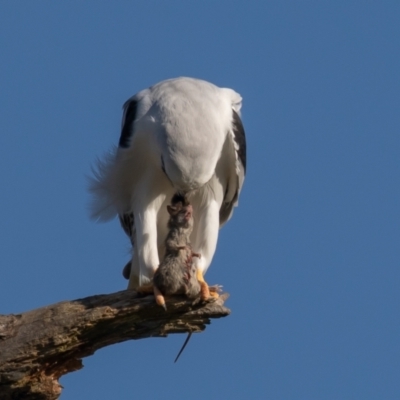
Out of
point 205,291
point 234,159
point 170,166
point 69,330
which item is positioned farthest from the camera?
point 234,159

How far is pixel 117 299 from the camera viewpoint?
29.1 ft

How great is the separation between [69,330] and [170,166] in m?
1.94

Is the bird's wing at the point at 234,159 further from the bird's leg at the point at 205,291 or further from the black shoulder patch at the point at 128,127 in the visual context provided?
the bird's leg at the point at 205,291

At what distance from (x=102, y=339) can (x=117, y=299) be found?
0.38m

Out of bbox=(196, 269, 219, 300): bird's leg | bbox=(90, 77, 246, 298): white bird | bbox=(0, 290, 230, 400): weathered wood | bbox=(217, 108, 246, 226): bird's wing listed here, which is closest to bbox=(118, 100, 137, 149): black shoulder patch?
bbox=(90, 77, 246, 298): white bird

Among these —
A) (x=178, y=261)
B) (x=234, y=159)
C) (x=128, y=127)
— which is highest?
(x=128, y=127)

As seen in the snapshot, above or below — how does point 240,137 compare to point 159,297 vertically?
above

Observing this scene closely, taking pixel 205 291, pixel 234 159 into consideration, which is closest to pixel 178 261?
pixel 205 291

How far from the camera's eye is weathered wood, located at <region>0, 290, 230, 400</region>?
8383mm

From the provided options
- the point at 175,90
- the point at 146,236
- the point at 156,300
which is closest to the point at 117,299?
the point at 156,300

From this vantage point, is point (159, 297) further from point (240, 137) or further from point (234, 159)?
point (240, 137)

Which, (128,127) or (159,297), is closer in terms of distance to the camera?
(159,297)

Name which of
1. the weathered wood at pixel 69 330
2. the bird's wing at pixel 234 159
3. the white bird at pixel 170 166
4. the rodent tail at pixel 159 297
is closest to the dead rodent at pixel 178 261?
the rodent tail at pixel 159 297

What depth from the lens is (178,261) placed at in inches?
366
